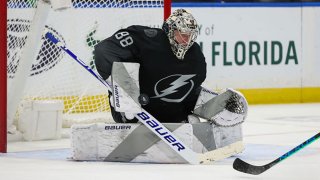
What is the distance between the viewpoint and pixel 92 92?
680 cm

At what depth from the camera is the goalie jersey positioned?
4973mm

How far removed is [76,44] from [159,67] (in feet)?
6.56

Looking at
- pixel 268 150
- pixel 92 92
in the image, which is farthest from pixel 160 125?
pixel 92 92

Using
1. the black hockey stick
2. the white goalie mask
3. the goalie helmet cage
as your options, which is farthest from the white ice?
the goalie helmet cage

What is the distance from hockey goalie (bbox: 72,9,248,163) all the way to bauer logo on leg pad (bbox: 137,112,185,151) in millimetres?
41

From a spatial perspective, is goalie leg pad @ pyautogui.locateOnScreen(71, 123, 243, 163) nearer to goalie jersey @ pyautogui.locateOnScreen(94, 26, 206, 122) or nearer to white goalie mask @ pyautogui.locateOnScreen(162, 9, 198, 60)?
goalie jersey @ pyautogui.locateOnScreen(94, 26, 206, 122)

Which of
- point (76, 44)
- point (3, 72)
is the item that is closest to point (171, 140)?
point (3, 72)

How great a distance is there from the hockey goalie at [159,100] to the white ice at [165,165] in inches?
4.4

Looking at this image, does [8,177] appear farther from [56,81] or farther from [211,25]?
[211,25]

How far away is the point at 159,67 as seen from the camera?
502cm

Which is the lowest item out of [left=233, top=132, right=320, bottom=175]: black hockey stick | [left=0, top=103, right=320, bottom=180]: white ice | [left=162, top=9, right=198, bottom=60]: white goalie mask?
[left=0, top=103, right=320, bottom=180]: white ice

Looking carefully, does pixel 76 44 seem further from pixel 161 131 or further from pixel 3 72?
pixel 161 131

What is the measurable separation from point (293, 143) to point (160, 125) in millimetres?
1308

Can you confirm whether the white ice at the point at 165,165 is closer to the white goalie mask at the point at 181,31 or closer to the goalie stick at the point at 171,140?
the goalie stick at the point at 171,140
